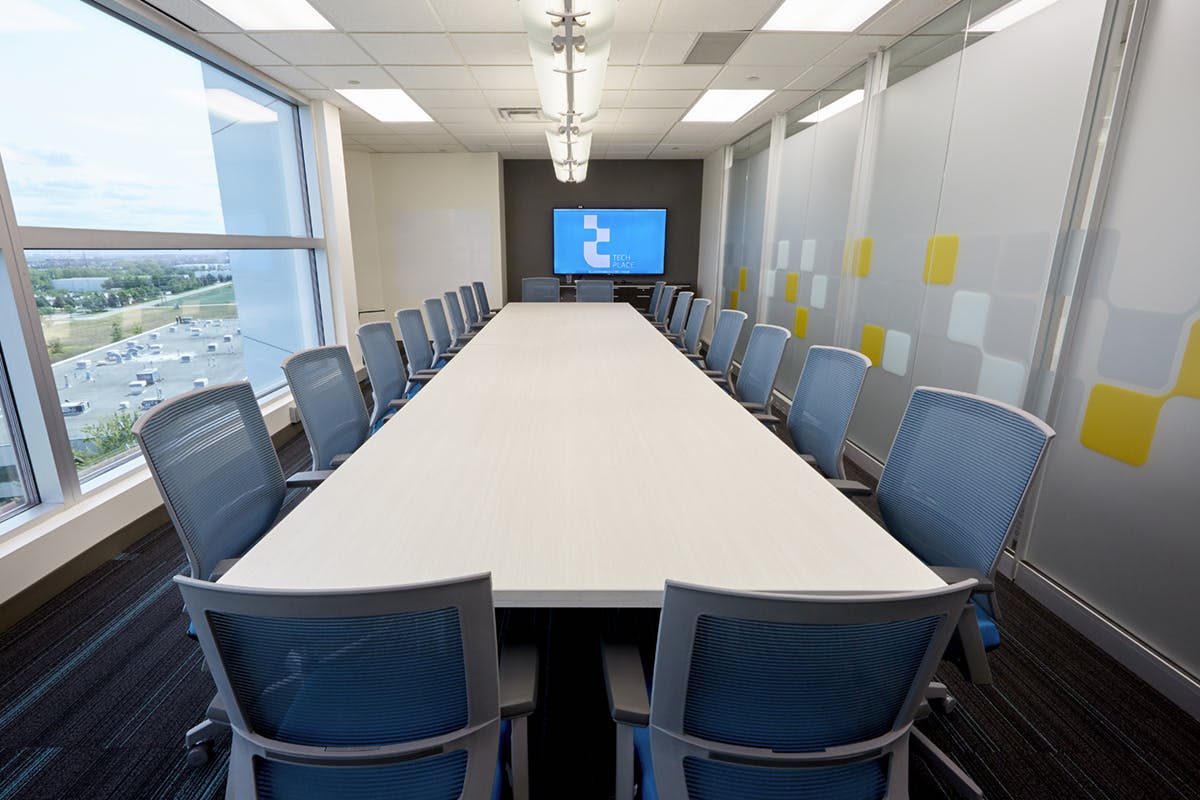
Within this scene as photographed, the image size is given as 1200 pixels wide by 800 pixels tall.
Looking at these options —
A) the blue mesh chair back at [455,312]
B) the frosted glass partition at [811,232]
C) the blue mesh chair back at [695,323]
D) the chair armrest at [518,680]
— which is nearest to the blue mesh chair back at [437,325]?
the blue mesh chair back at [455,312]

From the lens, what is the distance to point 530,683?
1.04 m

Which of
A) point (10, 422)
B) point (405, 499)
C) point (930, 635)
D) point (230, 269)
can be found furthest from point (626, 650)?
point (230, 269)

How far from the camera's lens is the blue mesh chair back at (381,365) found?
9.47 ft

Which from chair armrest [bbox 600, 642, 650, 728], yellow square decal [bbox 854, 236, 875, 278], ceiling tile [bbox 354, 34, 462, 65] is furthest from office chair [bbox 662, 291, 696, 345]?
chair armrest [bbox 600, 642, 650, 728]

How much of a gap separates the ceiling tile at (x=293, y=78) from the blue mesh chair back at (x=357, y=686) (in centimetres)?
493

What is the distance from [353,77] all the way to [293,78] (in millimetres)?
517

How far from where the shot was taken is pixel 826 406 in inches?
90.3

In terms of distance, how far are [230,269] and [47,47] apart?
5.82 ft

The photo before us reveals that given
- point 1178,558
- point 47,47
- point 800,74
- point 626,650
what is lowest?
point 1178,558

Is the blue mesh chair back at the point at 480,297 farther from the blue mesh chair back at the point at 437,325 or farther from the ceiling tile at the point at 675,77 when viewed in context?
the ceiling tile at the point at 675,77

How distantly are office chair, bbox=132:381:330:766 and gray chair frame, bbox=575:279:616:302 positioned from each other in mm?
5758

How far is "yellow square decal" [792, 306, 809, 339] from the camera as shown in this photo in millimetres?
5141

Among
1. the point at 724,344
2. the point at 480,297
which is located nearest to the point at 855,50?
the point at 724,344

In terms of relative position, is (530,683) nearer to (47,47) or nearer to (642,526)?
(642,526)
